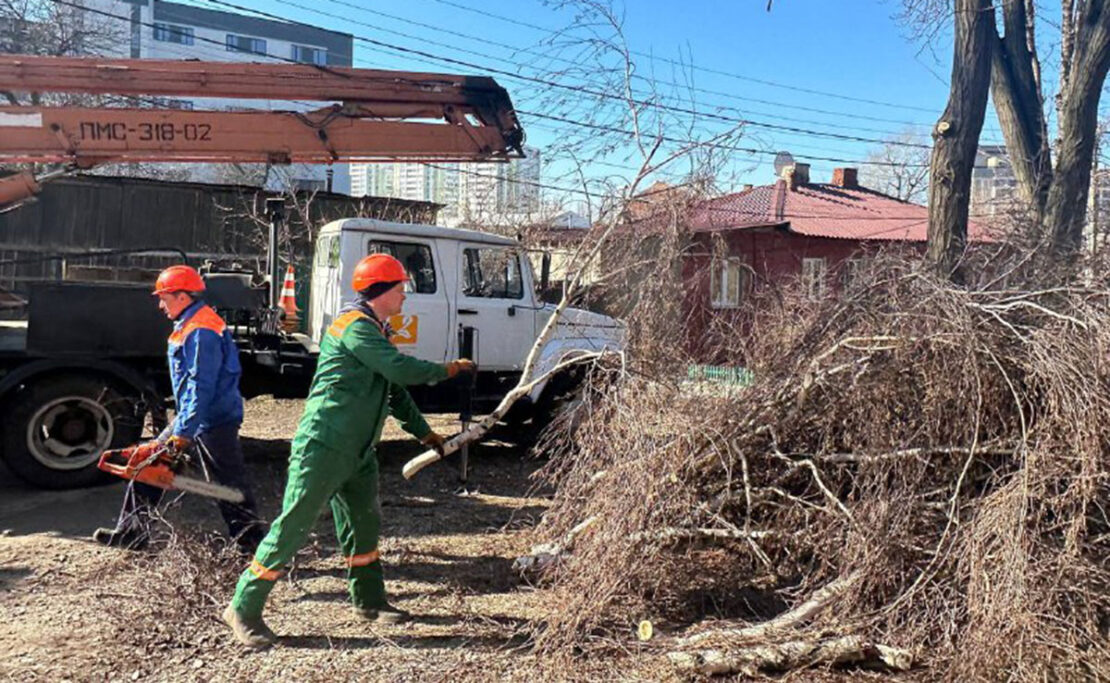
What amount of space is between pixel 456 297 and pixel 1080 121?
6.41 metres

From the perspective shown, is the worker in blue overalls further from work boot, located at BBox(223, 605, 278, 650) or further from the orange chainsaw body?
work boot, located at BBox(223, 605, 278, 650)

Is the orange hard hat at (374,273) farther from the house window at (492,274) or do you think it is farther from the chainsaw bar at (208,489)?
the house window at (492,274)

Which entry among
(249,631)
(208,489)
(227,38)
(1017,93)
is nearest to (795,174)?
(1017,93)

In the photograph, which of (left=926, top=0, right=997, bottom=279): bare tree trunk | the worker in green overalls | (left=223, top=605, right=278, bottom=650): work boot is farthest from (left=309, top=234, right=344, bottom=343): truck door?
(left=926, top=0, right=997, bottom=279): bare tree trunk

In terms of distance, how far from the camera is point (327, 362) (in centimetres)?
403

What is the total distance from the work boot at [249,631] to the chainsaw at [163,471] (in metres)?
1.15

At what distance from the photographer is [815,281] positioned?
5777mm

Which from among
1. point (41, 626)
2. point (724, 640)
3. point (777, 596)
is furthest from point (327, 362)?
point (777, 596)

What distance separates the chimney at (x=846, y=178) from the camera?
26.2 metres

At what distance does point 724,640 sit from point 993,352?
5.81ft

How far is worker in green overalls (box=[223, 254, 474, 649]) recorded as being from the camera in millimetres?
3762

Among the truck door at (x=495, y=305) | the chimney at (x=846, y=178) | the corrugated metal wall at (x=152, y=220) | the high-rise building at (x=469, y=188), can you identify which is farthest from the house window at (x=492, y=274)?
the chimney at (x=846, y=178)

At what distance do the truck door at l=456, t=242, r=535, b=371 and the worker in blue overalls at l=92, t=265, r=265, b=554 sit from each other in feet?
9.62

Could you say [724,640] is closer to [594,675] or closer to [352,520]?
[594,675]
